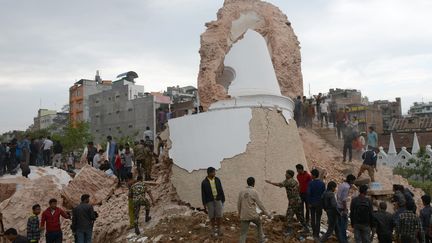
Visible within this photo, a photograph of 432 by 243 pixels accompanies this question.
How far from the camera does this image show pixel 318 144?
17875mm

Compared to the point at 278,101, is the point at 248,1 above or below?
above

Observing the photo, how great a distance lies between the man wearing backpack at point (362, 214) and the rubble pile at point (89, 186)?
867cm

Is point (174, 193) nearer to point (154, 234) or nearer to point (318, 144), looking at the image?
point (154, 234)

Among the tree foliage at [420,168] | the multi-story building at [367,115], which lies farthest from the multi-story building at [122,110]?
the tree foliage at [420,168]

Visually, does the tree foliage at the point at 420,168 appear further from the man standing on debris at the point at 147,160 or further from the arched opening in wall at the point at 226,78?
the man standing on debris at the point at 147,160

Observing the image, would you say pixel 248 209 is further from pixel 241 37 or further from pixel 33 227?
pixel 241 37

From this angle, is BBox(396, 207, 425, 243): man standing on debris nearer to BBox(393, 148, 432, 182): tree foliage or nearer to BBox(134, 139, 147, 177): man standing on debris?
BBox(134, 139, 147, 177): man standing on debris

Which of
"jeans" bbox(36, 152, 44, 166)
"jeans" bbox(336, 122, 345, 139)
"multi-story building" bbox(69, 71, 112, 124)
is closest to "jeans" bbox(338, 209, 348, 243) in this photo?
"jeans" bbox(336, 122, 345, 139)

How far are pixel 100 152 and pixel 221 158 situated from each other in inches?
273

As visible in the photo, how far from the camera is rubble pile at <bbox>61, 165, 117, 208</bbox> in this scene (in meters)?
14.7

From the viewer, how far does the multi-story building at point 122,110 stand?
161 feet

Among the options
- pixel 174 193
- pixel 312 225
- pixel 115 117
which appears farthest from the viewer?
pixel 115 117

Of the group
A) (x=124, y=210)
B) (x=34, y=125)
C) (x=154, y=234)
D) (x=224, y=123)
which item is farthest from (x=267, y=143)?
(x=34, y=125)

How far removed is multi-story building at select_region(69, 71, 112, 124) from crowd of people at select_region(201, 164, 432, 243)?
51.6 meters
